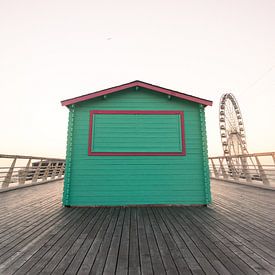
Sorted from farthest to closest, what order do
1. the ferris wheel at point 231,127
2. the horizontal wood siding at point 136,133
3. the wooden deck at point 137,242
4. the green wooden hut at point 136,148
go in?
the ferris wheel at point 231,127
the horizontal wood siding at point 136,133
the green wooden hut at point 136,148
the wooden deck at point 137,242

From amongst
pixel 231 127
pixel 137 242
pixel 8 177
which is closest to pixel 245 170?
pixel 137 242

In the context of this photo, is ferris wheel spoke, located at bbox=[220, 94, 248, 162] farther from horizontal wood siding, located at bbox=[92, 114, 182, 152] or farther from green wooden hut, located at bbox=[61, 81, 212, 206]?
horizontal wood siding, located at bbox=[92, 114, 182, 152]

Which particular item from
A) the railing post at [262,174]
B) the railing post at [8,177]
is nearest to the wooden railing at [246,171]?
the railing post at [262,174]

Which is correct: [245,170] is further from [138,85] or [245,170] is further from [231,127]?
[231,127]

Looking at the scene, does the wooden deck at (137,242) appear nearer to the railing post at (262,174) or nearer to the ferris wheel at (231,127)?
the railing post at (262,174)

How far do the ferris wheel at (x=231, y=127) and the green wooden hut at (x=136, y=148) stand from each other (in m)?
19.4

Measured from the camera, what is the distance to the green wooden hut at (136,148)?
14.7ft

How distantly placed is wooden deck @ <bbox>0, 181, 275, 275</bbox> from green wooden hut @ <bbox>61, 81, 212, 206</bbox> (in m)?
0.71

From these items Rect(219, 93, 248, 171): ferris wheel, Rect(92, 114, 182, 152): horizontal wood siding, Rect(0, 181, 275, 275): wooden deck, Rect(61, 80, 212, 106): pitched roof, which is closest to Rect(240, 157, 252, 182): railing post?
Rect(0, 181, 275, 275): wooden deck

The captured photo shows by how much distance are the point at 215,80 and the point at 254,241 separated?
96.0 feet

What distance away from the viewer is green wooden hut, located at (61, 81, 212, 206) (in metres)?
4.49

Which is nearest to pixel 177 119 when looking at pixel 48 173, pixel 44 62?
pixel 48 173

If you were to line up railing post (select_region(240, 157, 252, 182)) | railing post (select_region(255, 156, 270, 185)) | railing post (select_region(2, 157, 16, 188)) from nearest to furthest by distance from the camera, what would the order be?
railing post (select_region(2, 157, 16, 188))
railing post (select_region(255, 156, 270, 185))
railing post (select_region(240, 157, 252, 182))

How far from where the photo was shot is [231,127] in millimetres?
21578
